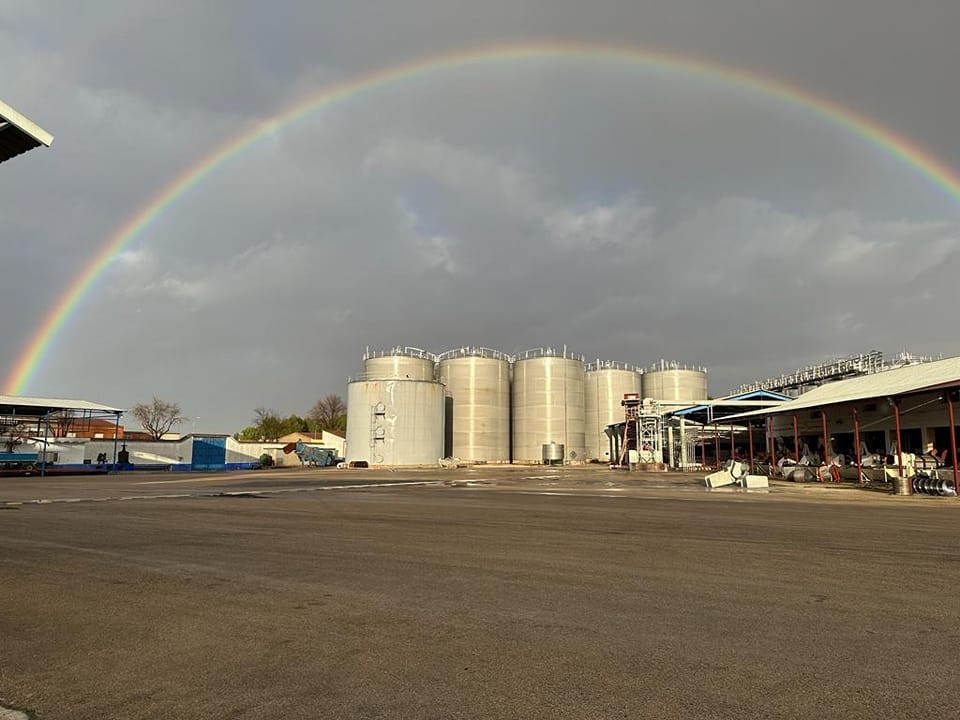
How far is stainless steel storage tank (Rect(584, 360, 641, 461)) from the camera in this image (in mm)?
84312

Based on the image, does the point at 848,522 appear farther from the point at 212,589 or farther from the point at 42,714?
the point at 42,714

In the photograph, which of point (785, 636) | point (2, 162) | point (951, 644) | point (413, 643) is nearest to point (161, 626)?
point (413, 643)

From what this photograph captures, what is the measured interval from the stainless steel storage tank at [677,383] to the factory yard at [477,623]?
2925 inches

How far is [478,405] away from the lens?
257ft

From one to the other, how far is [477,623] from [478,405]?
71767mm

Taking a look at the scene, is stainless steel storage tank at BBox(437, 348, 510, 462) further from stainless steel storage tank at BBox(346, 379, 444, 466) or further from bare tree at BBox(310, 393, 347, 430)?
bare tree at BBox(310, 393, 347, 430)

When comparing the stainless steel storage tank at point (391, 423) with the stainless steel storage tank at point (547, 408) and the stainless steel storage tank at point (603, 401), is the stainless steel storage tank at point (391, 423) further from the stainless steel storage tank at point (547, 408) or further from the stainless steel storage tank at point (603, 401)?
the stainless steel storage tank at point (603, 401)

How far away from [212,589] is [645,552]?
6946mm

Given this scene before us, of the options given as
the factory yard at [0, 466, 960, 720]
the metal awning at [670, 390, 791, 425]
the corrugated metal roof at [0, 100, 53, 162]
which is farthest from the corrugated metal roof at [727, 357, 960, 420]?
the corrugated metal roof at [0, 100, 53, 162]

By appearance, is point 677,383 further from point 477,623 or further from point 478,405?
point 477,623

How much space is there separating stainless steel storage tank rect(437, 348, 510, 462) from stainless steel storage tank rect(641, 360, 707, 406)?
21.7 metres

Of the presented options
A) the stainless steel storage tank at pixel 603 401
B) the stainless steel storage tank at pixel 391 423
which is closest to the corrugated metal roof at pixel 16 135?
the stainless steel storage tank at pixel 391 423

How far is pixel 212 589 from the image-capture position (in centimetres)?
817

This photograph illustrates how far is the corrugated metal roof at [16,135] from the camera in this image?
10016 mm
